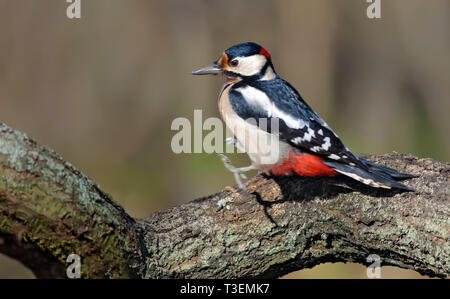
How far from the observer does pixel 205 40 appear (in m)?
5.87

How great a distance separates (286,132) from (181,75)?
3.32 m

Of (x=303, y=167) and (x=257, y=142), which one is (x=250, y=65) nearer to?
(x=257, y=142)

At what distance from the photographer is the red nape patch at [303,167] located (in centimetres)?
288

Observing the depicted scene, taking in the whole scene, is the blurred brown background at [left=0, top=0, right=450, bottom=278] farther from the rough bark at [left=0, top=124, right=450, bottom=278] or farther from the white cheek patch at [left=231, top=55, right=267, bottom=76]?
the rough bark at [left=0, top=124, right=450, bottom=278]

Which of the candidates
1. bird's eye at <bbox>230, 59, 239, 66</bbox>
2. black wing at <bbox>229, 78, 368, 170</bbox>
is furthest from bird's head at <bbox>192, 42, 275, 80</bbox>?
black wing at <bbox>229, 78, 368, 170</bbox>

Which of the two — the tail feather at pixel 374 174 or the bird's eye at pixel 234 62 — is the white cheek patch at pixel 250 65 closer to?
the bird's eye at pixel 234 62

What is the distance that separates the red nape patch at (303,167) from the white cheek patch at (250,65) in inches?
26.7

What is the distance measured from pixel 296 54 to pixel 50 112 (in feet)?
8.76

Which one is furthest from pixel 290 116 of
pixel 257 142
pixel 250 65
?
pixel 250 65

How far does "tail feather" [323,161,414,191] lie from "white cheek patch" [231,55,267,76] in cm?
83

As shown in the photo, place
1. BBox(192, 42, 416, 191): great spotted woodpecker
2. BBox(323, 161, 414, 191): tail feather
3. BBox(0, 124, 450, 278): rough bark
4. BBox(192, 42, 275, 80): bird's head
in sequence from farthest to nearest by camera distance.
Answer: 1. BBox(192, 42, 275, 80): bird's head
2. BBox(192, 42, 416, 191): great spotted woodpecker
3. BBox(323, 161, 414, 191): tail feather
4. BBox(0, 124, 450, 278): rough bark

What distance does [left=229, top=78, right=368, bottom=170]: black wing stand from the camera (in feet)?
9.39

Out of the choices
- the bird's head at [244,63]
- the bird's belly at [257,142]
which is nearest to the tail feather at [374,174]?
the bird's belly at [257,142]
